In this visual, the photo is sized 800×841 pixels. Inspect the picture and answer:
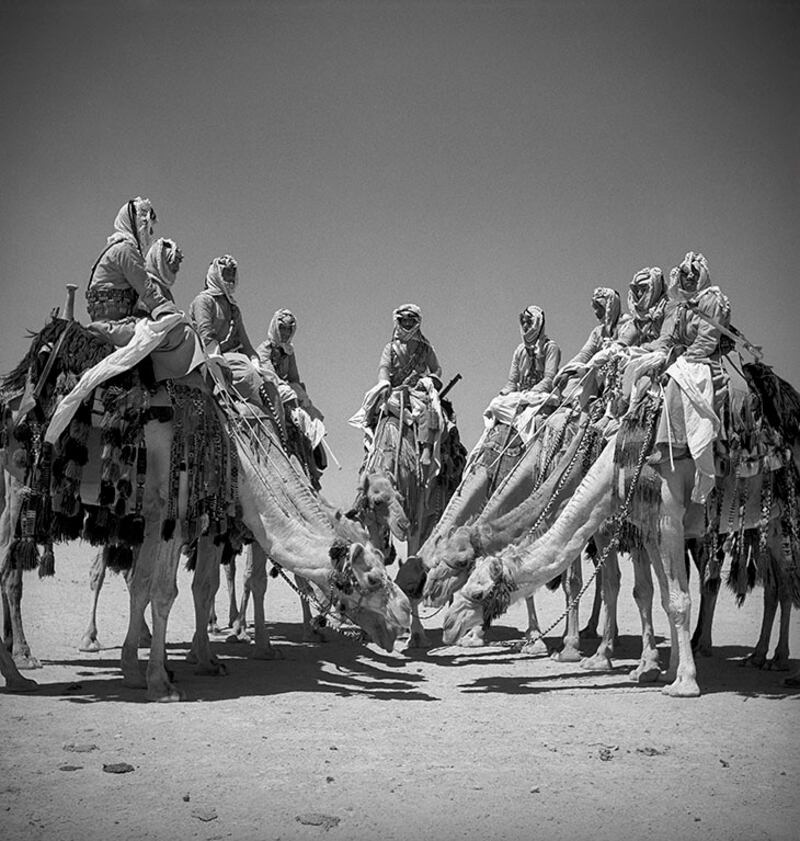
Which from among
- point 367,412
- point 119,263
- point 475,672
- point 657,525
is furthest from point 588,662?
point 119,263

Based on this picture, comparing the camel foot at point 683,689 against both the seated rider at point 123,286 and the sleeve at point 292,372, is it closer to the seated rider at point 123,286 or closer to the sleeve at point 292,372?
the seated rider at point 123,286

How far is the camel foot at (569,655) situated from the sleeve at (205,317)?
4.83 metres

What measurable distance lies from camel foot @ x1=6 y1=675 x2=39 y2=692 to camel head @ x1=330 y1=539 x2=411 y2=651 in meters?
2.47

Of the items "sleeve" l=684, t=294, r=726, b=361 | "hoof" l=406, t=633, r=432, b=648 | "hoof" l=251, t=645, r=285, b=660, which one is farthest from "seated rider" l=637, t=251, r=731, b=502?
"hoof" l=251, t=645, r=285, b=660

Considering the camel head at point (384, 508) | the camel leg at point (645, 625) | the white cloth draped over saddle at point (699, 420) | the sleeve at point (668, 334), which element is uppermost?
the sleeve at point (668, 334)

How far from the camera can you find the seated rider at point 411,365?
1182 centimetres

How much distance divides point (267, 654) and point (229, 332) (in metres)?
3.48

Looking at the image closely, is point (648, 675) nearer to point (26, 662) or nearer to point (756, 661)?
point (756, 661)

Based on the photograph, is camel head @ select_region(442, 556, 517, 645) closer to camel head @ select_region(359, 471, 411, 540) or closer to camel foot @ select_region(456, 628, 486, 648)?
camel head @ select_region(359, 471, 411, 540)

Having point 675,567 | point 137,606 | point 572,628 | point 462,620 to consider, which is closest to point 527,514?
point 462,620

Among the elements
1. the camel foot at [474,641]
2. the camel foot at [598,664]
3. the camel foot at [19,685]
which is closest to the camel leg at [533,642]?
the camel foot at [474,641]

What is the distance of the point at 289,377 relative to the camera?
11961mm

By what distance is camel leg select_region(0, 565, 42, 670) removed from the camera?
8.20 m

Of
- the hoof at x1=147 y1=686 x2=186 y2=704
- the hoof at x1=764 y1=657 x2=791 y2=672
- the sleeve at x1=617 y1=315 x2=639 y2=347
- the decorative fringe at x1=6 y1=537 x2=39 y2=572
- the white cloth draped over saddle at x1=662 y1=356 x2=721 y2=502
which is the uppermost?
the sleeve at x1=617 y1=315 x2=639 y2=347
